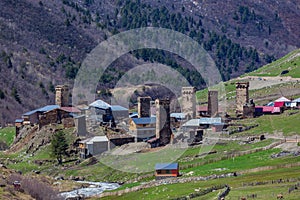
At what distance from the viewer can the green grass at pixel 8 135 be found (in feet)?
411

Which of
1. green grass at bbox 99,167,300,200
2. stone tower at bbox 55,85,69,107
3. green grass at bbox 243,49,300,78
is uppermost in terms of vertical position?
green grass at bbox 243,49,300,78

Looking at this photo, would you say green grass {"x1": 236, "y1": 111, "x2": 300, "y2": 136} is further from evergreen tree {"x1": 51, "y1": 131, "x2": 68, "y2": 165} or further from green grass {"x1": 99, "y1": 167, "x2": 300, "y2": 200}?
green grass {"x1": 99, "y1": 167, "x2": 300, "y2": 200}

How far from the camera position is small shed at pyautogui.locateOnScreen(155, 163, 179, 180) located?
81375 millimetres

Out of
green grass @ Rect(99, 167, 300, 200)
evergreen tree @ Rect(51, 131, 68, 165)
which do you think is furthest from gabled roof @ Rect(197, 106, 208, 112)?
green grass @ Rect(99, 167, 300, 200)

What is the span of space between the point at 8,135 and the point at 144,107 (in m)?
26.2

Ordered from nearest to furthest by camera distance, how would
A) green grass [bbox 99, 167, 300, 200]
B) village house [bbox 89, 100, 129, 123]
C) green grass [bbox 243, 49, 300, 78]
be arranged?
green grass [bbox 99, 167, 300, 200]
village house [bbox 89, 100, 129, 123]
green grass [bbox 243, 49, 300, 78]

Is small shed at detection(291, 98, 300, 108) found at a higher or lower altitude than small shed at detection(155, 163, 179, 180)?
higher

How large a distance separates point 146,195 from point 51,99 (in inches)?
3992

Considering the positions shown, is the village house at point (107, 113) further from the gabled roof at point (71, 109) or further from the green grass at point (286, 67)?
the green grass at point (286, 67)

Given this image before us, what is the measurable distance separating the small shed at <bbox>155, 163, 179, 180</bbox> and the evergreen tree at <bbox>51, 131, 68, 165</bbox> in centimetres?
2195

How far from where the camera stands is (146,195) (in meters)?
73.1

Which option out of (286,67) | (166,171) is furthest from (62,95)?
(286,67)

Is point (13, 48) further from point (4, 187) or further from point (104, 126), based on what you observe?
point (4, 187)

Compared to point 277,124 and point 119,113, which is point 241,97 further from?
point 119,113
